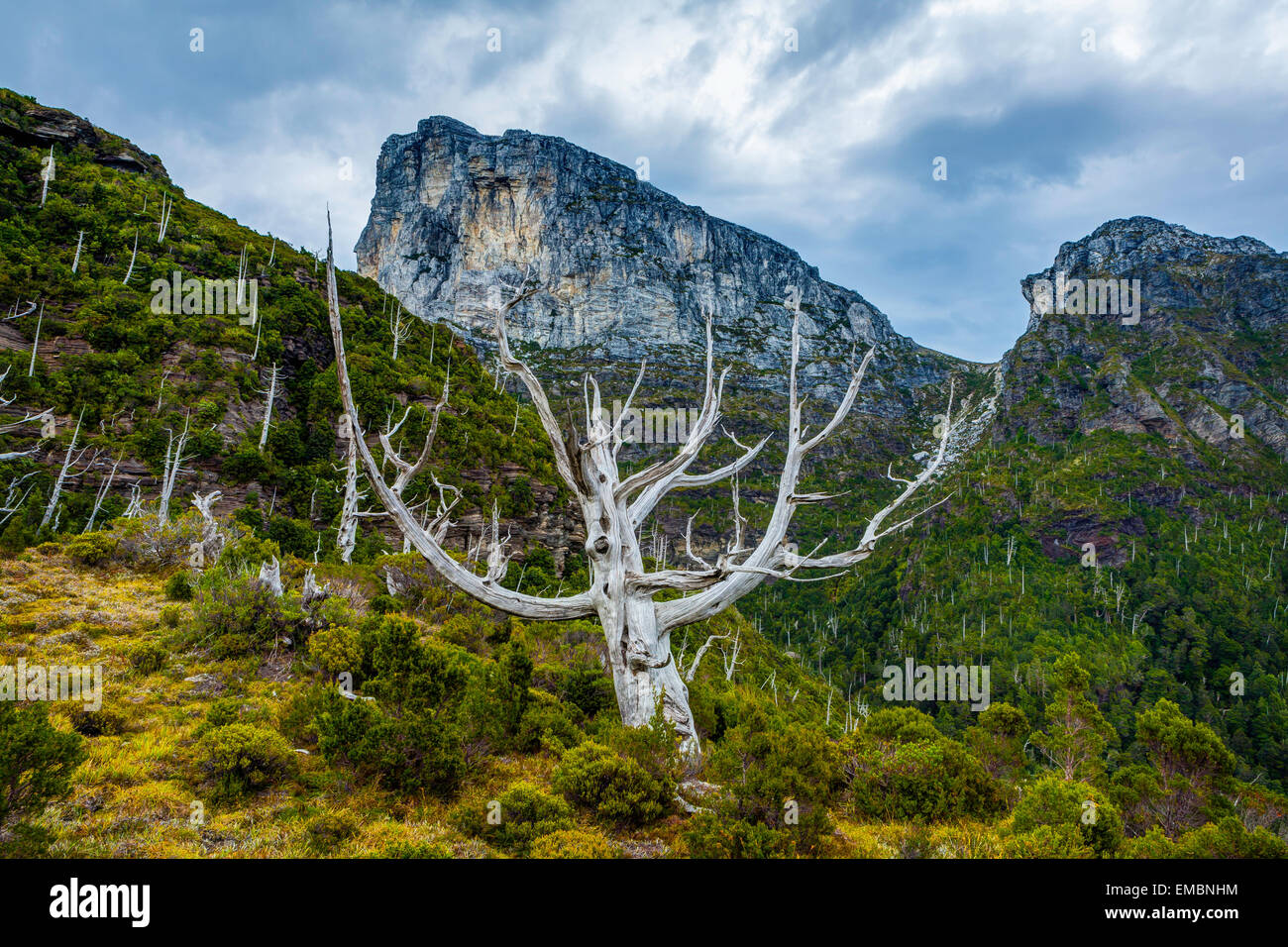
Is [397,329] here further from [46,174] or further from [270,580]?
[270,580]

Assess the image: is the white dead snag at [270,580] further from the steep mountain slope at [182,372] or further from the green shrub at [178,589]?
the steep mountain slope at [182,372]

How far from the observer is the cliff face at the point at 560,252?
137 meters

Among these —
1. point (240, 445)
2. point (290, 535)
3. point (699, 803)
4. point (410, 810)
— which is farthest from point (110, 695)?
point (240, 445)

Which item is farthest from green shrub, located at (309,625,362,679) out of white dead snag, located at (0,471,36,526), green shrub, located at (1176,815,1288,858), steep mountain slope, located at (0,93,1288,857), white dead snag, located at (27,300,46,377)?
white dead snag, located at (27,300,46,377)

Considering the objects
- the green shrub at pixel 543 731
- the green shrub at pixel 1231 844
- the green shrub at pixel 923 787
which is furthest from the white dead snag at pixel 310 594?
the green shrub at pixel 1231 844

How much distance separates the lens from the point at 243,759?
489 centimetres

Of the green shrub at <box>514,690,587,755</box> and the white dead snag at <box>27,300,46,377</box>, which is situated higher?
the white dead snag at <box>27,300,46,377</box>

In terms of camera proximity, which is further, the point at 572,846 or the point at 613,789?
the point at 613,789

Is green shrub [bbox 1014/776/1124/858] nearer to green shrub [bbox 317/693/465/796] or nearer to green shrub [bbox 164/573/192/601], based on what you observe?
green shrub [bbox 317/693/465/796]

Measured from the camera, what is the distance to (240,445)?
25.0 meters

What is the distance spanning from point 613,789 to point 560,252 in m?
152

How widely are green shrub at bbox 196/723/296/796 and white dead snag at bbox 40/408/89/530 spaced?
17.8 metres

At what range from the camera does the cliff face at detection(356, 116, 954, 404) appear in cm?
13738

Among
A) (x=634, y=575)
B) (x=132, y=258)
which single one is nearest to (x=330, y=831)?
(x=634, y=575)
